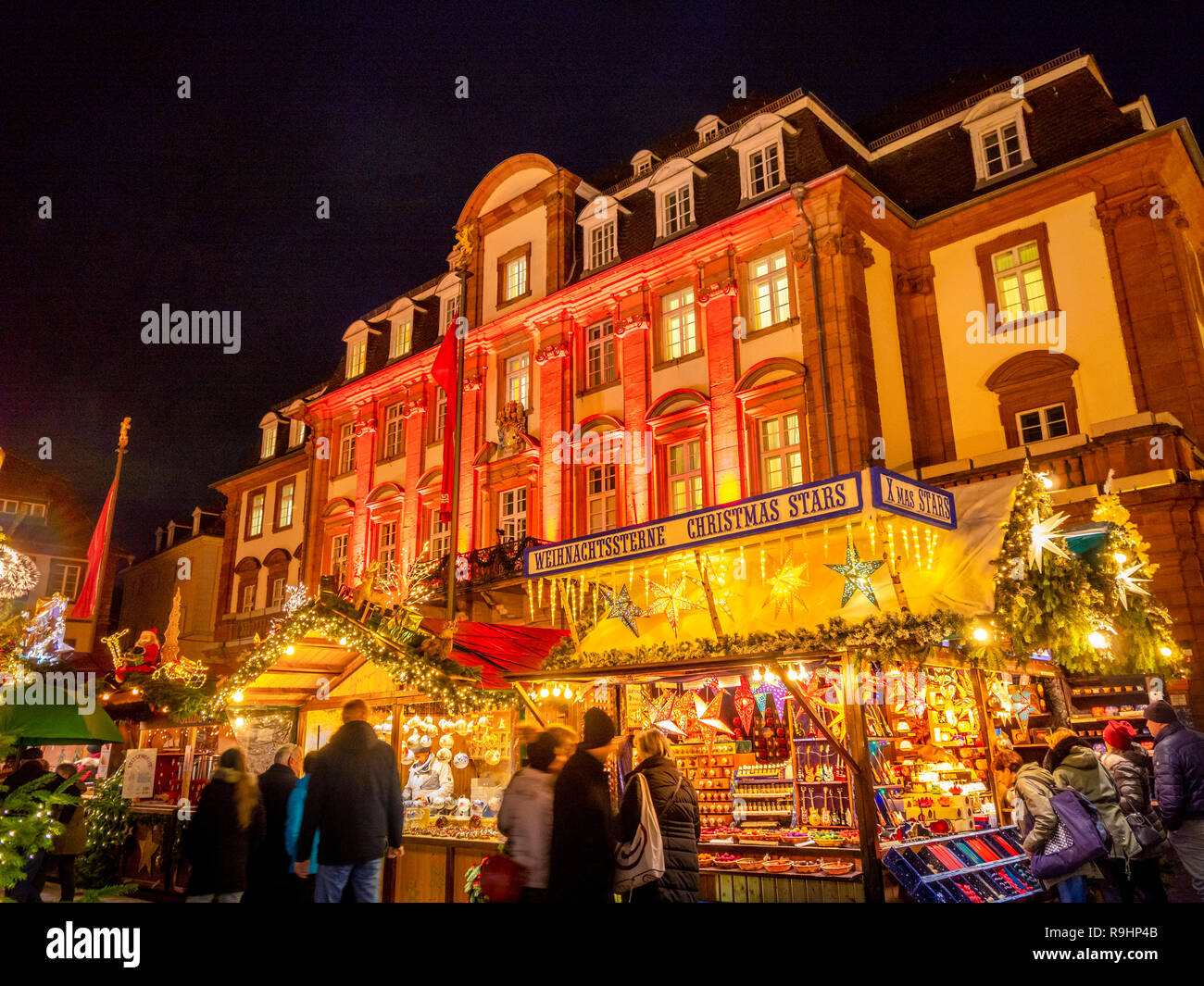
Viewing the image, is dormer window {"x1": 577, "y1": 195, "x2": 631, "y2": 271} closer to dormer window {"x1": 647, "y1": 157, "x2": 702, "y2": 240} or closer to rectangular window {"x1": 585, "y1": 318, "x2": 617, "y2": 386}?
dormer window {"x1": 647, "y1": 157, "x2": 702, "y2": 240}

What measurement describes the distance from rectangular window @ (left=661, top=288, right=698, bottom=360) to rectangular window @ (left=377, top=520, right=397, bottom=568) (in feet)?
33.7

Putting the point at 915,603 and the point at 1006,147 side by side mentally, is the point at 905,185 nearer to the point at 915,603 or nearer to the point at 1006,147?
the point at 1006,147

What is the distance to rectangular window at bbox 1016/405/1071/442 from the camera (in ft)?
55.9

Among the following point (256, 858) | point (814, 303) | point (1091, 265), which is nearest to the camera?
point (256, 858)

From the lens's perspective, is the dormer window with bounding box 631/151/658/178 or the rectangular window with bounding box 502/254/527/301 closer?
the dormer window with bounding box 631/151/658/178

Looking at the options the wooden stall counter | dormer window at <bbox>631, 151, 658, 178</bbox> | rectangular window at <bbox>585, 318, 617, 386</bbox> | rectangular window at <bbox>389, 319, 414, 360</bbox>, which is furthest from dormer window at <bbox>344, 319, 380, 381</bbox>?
the wooden stall counter

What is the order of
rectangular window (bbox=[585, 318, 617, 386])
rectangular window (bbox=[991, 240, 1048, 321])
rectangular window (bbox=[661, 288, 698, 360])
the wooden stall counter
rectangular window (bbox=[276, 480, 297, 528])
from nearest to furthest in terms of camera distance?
1. the wooden stall counter
2. rectangular window (bbox=[991, 240, 1048, 321])
3. rectangular window (bbox=[661, 288, 698, 360])
4. rectangular window (bbox=[585, 318, 617, 386])
5. rectangular window (bbox=[276, 480, 297, 528])

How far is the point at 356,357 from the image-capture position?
30141mm

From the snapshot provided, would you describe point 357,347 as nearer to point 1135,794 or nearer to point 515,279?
point 515,279

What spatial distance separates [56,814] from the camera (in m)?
10.6

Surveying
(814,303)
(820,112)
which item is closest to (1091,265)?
(814,303)

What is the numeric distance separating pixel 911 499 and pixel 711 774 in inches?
201

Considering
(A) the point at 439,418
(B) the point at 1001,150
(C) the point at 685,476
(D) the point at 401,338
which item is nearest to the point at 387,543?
(A) the point at 439,418
